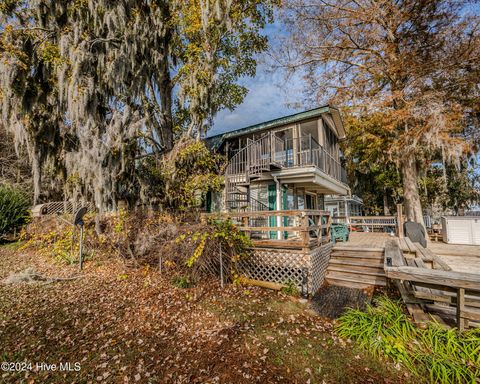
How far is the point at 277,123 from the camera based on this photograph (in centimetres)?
1037

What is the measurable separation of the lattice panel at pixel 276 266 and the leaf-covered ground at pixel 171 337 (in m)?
0.55

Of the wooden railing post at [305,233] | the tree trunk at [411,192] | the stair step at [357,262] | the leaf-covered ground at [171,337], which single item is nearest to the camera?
the leaf-covered ground at [171,337]

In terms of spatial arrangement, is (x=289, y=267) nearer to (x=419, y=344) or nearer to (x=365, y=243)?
(x=419, y=344)

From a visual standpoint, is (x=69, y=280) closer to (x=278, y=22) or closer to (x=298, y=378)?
(x=298, y=378)

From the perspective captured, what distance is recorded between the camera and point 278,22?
41.4 ft

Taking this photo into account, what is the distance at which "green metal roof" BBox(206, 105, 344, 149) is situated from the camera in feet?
31.8

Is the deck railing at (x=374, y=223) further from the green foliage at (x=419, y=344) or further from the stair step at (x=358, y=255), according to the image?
the green foliage at (x=419, y=344)

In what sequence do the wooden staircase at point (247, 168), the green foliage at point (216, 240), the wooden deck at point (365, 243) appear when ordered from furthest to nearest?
the wooden staircase at point (247, 168) → the wooden deck at point (365, 243) → the green foliage at point (216, 240)

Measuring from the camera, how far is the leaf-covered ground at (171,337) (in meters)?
2.84

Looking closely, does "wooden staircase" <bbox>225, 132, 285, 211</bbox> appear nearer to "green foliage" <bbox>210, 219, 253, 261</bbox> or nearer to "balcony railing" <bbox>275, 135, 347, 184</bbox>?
"balcony railing" <bbox>275, 135, 347, 184</bbox>

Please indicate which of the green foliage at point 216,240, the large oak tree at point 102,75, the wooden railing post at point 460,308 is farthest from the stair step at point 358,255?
the large oak tree at point 102,75

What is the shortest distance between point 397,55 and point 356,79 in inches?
84.7

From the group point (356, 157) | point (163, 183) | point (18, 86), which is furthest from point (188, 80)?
point (356, 157)

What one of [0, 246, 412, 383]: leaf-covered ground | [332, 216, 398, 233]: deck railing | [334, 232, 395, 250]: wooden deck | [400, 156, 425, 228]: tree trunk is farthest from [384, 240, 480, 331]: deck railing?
[400, 156, 425, 228]: tree trunk
